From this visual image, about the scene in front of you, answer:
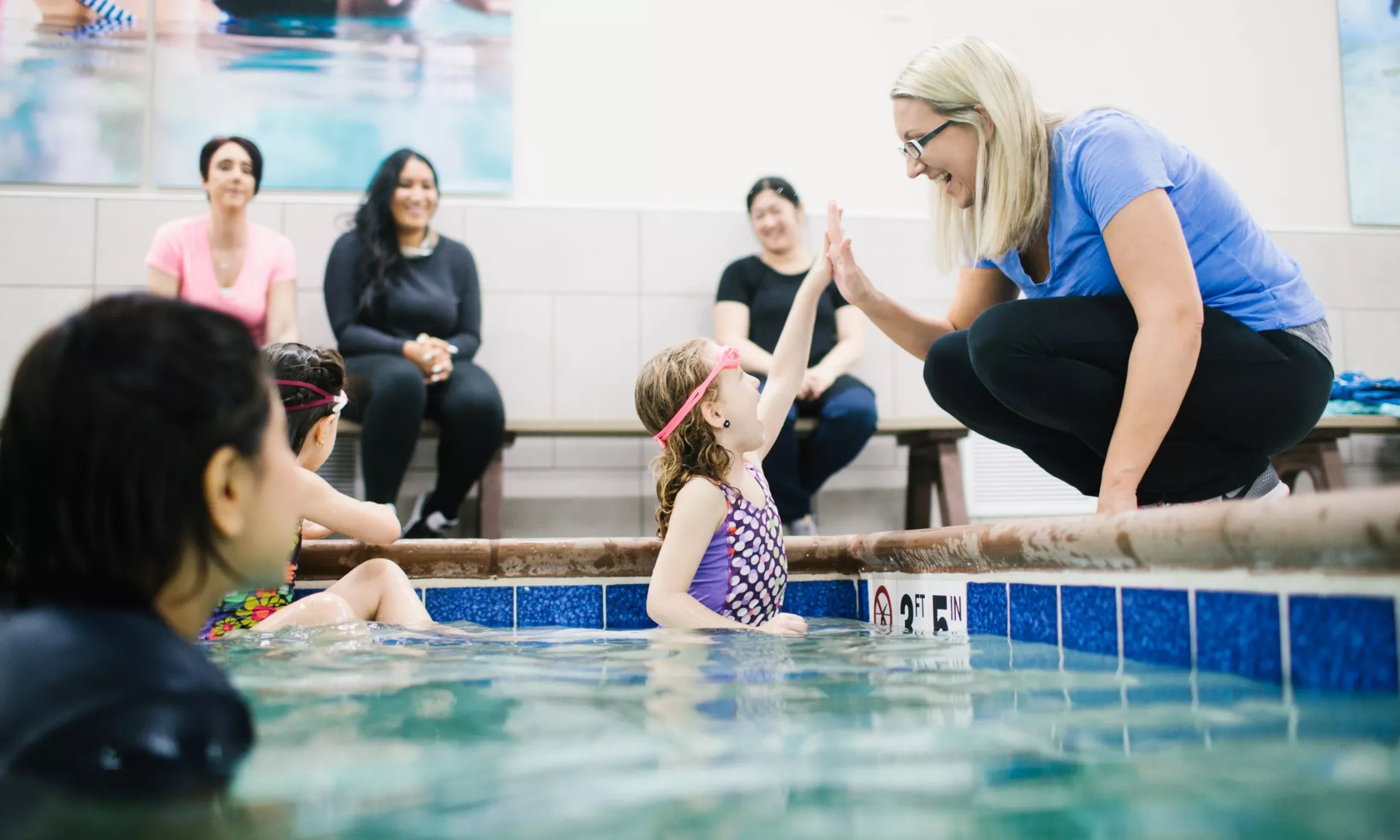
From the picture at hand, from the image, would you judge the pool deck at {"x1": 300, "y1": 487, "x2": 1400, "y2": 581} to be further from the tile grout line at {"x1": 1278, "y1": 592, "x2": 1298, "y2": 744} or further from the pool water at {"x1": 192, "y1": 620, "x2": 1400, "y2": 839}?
the pool water at {"x1": 192, "y1": 620, "x2": 1400, "y2": 839}

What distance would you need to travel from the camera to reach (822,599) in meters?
2.61

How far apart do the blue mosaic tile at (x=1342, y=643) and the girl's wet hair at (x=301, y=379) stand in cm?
178

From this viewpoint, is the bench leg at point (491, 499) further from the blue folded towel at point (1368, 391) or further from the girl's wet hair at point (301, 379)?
the blue folded towel at point (1368, 391)

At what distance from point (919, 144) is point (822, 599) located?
1155 millimetres

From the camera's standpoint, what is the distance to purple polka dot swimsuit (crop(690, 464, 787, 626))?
2178 mm

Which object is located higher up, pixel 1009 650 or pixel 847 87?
pixel 847 87

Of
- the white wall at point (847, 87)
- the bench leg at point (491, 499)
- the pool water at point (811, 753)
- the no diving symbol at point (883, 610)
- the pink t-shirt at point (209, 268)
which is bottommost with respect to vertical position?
the no diving symbol at point (883, 610)

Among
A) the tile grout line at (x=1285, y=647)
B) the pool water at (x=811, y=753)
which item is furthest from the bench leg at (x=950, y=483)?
the tile grout line at (x=1285, y=647)

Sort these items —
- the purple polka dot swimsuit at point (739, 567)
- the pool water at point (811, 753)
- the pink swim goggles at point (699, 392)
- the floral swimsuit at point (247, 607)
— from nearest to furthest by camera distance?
1. the pool water at point (811, 753)
2. the floral swimsuit at point (247, 607)
3. the purple polka dot swimsuit at point (739, 567)
4. the pink swim goggles at point (699, 392)

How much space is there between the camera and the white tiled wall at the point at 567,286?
4.12m

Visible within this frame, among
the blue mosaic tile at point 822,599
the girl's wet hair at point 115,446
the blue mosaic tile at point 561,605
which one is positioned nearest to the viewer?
the girl's wet hair at point 115,446

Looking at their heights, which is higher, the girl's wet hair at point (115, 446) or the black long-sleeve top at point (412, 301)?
the black long-sleeve top at point (412, 301)

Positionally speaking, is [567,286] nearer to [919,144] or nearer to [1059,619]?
[919,144]

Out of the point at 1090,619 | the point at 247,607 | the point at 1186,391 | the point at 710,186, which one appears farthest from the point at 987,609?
the point at 710,186
